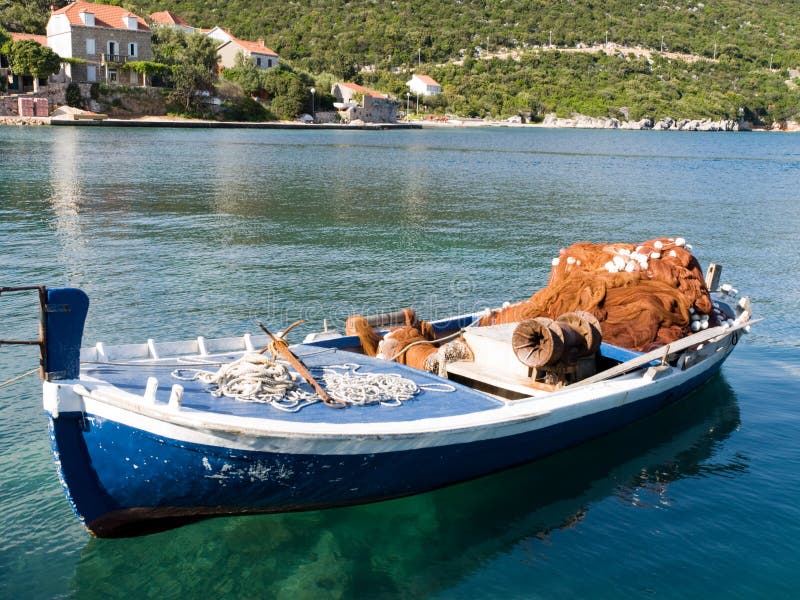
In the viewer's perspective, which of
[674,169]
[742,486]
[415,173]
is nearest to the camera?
[742,486]

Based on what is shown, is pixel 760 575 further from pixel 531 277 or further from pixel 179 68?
pixel 179 68

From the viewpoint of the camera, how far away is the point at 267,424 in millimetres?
6578

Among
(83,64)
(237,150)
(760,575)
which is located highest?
(83,64)

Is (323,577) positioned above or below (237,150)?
below

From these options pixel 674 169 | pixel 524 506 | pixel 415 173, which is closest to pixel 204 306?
pixel 524 506

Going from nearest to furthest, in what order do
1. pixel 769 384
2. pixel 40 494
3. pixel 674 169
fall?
pixel 40 494, pixel 769 384, pixel 674 169

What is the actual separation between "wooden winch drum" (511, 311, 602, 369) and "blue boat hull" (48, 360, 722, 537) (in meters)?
1.27

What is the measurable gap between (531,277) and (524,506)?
1068 cm

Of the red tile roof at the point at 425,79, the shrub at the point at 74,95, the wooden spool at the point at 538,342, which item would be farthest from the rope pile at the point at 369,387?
the red tile roof at the point at 425,79

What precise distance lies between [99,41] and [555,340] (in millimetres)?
88068

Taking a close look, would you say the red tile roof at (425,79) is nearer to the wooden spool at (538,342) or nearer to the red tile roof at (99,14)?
the red tile roof at (99,14)

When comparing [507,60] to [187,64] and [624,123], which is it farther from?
[187,64]

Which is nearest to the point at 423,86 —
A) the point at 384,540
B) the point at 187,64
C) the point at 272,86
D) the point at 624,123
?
the point at 624,123

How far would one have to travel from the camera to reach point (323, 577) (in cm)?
696
